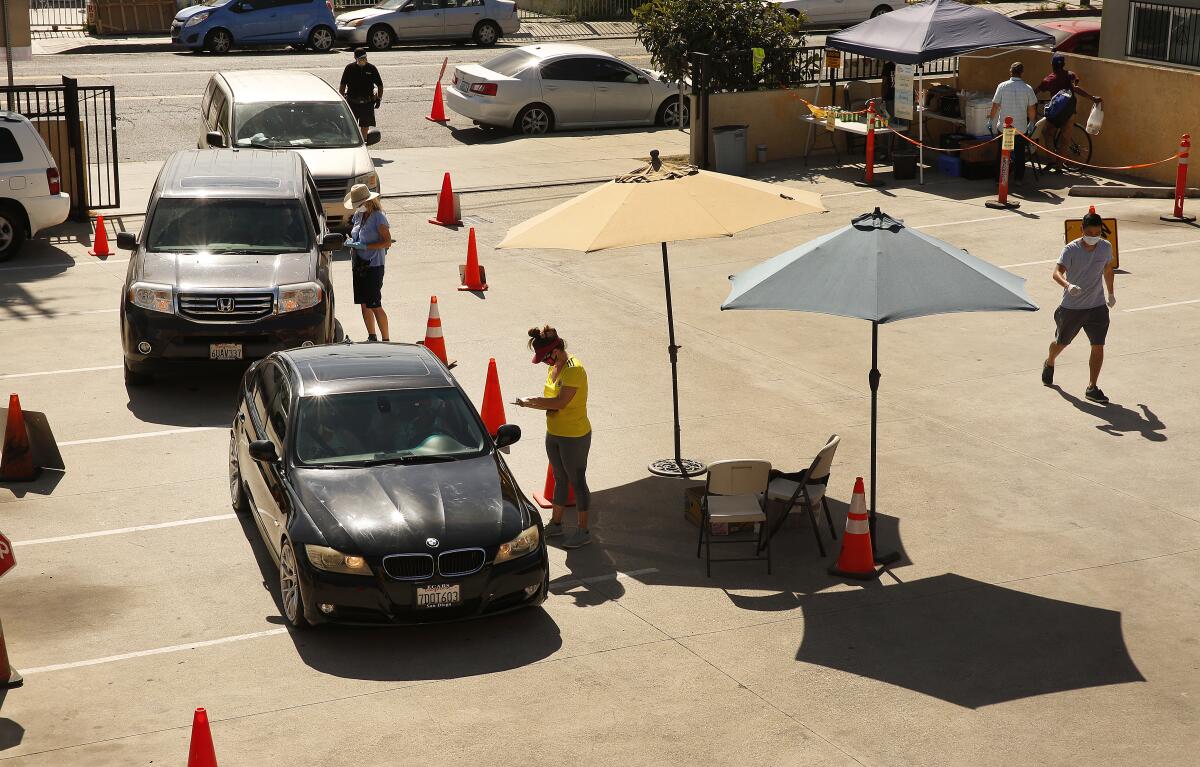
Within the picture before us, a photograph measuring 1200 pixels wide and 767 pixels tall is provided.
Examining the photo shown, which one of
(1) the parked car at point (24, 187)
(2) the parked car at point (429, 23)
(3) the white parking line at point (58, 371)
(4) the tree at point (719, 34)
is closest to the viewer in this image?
(3) the white parking line at point (58, 371)

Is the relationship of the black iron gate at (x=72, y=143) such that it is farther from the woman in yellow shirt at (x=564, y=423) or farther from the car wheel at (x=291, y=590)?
the car wheel at (x=291, y=590)

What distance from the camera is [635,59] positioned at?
34.7m

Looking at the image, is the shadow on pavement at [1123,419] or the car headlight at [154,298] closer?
the shadow on pavement at [1123,419]

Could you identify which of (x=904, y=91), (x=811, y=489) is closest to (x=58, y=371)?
(x=811, y=489)

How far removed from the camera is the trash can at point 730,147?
76.4 feet

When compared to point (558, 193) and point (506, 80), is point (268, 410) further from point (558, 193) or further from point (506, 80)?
point (506, 80)

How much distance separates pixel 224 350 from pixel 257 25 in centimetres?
2314

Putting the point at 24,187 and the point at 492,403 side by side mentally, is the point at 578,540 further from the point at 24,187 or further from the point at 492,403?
the point at 24,187

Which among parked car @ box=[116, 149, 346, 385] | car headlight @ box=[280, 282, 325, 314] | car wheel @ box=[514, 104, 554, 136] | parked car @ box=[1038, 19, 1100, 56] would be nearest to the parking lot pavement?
parked car @ box=[116, 149, 346, 385]

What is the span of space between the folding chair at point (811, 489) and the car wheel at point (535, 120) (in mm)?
16920

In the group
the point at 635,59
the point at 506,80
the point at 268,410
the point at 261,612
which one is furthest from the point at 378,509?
the point at 635,59

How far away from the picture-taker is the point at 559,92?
26.6m

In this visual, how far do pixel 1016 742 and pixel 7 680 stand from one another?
5.78 m

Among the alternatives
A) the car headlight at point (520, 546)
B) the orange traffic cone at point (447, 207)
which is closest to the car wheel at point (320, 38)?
the orange traffic cone at point (447, 207)
